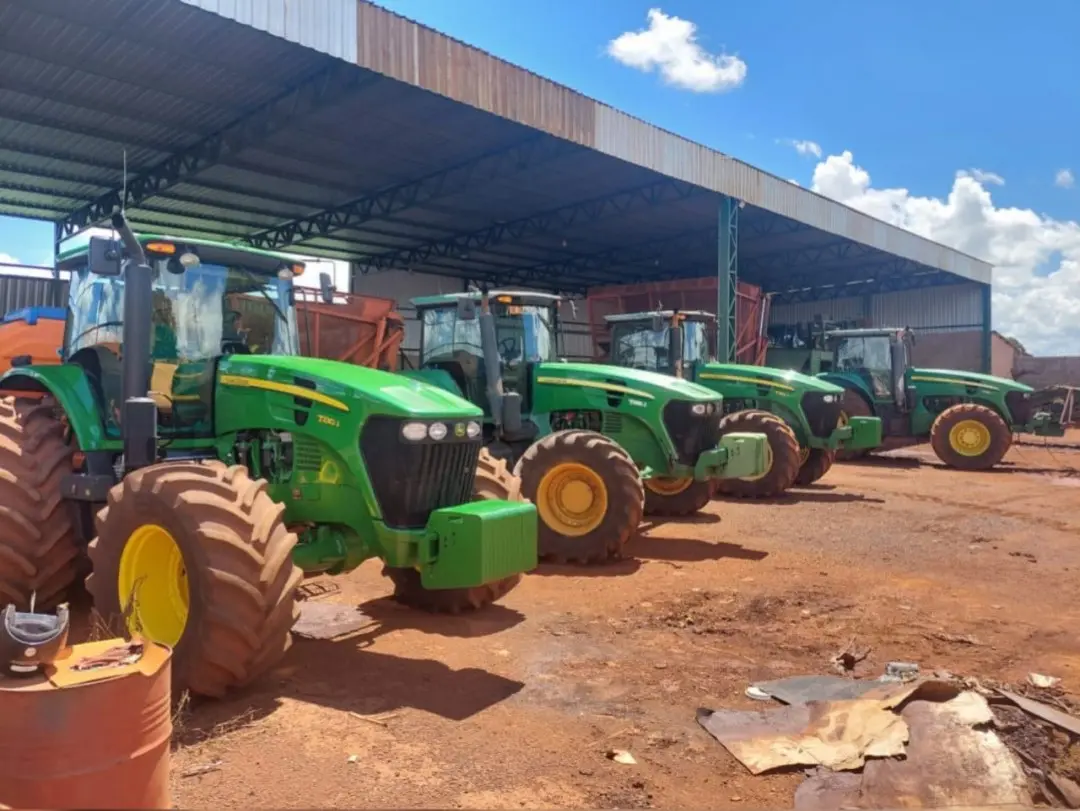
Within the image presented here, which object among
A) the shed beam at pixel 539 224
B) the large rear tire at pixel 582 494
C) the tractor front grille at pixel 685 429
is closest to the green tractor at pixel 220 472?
the large rear tire at pixel 582 494

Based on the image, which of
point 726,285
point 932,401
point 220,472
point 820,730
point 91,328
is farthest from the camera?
point 726,285

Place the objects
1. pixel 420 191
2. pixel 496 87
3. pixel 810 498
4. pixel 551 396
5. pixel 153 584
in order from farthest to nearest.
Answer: pixel 420 191
pixel 496 87
pixel 810 498
pixel 551 396
pixel 153 584

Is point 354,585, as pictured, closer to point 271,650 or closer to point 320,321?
point 271,650

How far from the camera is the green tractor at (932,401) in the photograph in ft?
54.0

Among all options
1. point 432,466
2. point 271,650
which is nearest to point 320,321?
point 432,466

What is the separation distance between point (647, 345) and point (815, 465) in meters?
3.37

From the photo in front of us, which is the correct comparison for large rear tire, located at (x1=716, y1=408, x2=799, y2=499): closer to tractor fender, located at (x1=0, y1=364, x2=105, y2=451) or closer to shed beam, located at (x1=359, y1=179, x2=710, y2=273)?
tractor fender, located at (x1=0, y1=364, x2=105, y2=451)

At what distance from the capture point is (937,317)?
1261 inches

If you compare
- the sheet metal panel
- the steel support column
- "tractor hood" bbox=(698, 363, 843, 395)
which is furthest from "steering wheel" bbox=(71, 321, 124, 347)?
the steel support column

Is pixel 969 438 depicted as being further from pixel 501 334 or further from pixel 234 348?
pixel 234 348

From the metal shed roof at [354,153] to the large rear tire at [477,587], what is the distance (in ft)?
19.7

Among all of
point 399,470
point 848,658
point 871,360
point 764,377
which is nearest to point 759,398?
point 764,377

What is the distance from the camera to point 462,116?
50.2 ft

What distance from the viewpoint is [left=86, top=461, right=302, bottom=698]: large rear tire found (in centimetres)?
410
